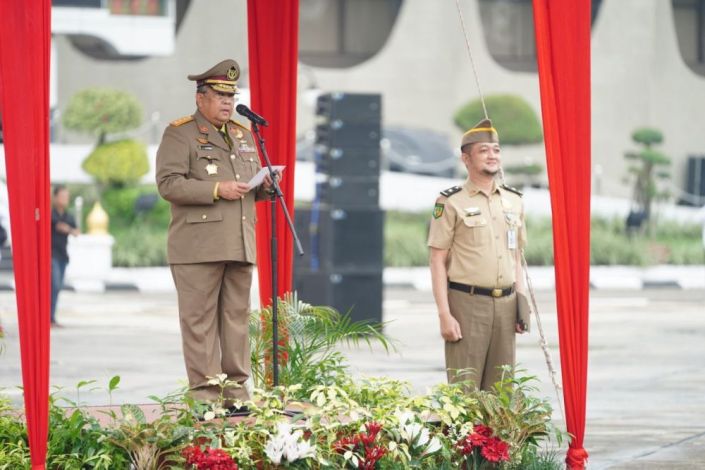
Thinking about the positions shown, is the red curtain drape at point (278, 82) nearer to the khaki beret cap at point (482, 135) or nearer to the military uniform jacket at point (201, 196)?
the military uniform jacket at point (201, 196)

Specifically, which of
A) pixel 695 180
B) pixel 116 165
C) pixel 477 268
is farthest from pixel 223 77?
pixel 695 180

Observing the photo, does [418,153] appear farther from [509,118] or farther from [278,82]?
[278,82]

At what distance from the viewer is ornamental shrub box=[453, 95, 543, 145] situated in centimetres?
3331

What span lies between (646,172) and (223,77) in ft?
88.2

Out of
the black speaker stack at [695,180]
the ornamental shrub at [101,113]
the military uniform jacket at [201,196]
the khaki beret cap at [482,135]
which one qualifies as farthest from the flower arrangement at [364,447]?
the black speaker stack at [695,180]

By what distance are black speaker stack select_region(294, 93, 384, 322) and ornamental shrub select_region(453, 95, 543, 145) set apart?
17.6m

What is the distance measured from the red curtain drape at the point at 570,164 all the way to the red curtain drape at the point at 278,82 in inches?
85.7

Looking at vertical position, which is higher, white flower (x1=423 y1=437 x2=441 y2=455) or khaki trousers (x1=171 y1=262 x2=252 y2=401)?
khaki trousers (x1=171 y1=262 x2=252 y2=401)

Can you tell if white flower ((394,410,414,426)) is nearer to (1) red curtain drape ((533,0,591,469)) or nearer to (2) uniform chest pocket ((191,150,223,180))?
(1) red curtain drape ((533,0,591,469))

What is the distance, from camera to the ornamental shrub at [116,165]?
1174 inches

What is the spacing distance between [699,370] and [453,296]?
737 cm

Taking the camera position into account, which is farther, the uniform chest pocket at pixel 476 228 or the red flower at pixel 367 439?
the uniform chest pocket at pixel 476 228

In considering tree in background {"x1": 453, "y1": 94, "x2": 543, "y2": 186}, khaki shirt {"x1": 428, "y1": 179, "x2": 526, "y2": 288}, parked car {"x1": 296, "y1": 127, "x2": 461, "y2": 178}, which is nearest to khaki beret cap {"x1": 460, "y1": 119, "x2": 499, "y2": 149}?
khaki shirt {"x1": 428, "y1": 179, "x2": 526, "y2": 288}

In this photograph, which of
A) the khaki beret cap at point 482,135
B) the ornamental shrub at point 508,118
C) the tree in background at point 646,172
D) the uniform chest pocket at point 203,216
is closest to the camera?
the uniform chest pocket at point 203,216
